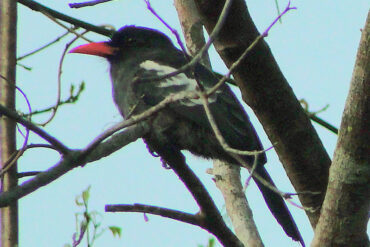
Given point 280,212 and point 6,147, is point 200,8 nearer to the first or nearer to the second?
point 6,147

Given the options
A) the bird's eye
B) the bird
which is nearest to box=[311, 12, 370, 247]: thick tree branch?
the bird

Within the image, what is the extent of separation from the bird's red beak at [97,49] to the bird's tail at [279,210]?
1.48 meters

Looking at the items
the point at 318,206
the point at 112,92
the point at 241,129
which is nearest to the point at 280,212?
the point at 241,129

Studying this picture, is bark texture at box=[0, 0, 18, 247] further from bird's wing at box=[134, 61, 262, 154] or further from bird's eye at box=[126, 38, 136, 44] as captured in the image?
bird's eye at box=[126, 38, 136, 44]

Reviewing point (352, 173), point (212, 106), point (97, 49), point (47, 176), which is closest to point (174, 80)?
point (212, 106)

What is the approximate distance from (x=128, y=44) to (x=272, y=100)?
2143 mm

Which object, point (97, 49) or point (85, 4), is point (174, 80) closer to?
point (85, 4)

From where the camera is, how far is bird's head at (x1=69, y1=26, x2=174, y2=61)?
4977mm

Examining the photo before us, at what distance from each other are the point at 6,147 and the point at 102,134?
118cm

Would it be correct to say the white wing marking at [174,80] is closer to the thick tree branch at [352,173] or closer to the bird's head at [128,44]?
the bird's head at [128,44]

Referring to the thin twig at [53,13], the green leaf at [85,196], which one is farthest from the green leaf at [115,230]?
the thin twig at [53,13]

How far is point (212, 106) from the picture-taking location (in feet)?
13.8

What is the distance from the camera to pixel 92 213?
135 inches

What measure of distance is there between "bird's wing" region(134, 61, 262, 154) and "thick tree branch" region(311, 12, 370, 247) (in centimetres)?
134
